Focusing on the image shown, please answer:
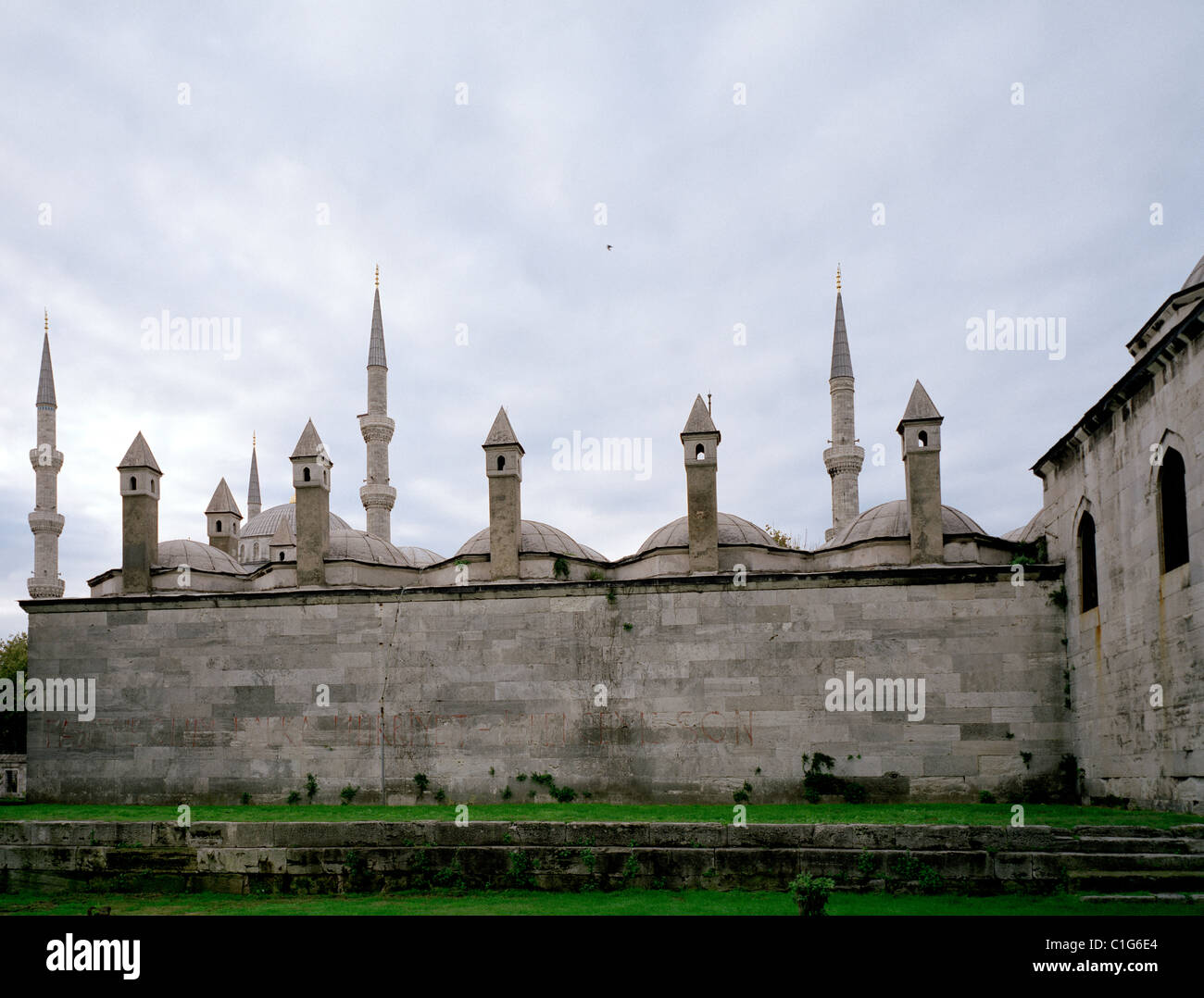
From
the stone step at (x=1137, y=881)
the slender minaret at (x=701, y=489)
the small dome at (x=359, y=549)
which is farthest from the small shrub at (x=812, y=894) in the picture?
the small dome at (x=359, y=549)

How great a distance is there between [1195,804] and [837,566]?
10128mm

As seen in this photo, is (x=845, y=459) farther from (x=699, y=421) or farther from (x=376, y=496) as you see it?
(x=376, y=496)

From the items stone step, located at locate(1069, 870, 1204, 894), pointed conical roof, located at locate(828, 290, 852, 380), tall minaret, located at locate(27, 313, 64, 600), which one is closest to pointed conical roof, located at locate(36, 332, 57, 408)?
tall minaret, located at locate(27, 313, 64, 600)

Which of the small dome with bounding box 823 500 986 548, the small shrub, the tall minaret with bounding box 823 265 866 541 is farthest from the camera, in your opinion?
the tall minaret with bounding box 823 265 866 541

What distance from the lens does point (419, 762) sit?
19.0 m

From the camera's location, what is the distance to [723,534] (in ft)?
74.4

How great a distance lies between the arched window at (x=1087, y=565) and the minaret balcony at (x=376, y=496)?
24.9 m

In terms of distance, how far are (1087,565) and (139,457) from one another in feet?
64.8

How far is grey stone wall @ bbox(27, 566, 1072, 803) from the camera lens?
1795cm

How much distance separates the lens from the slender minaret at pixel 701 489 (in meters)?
20.0

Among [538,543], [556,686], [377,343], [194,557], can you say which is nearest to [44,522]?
[377,343]

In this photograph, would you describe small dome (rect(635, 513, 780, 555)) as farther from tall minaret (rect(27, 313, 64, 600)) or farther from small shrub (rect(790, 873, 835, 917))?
tall minaret (rect(27, 313, 64, 600))
